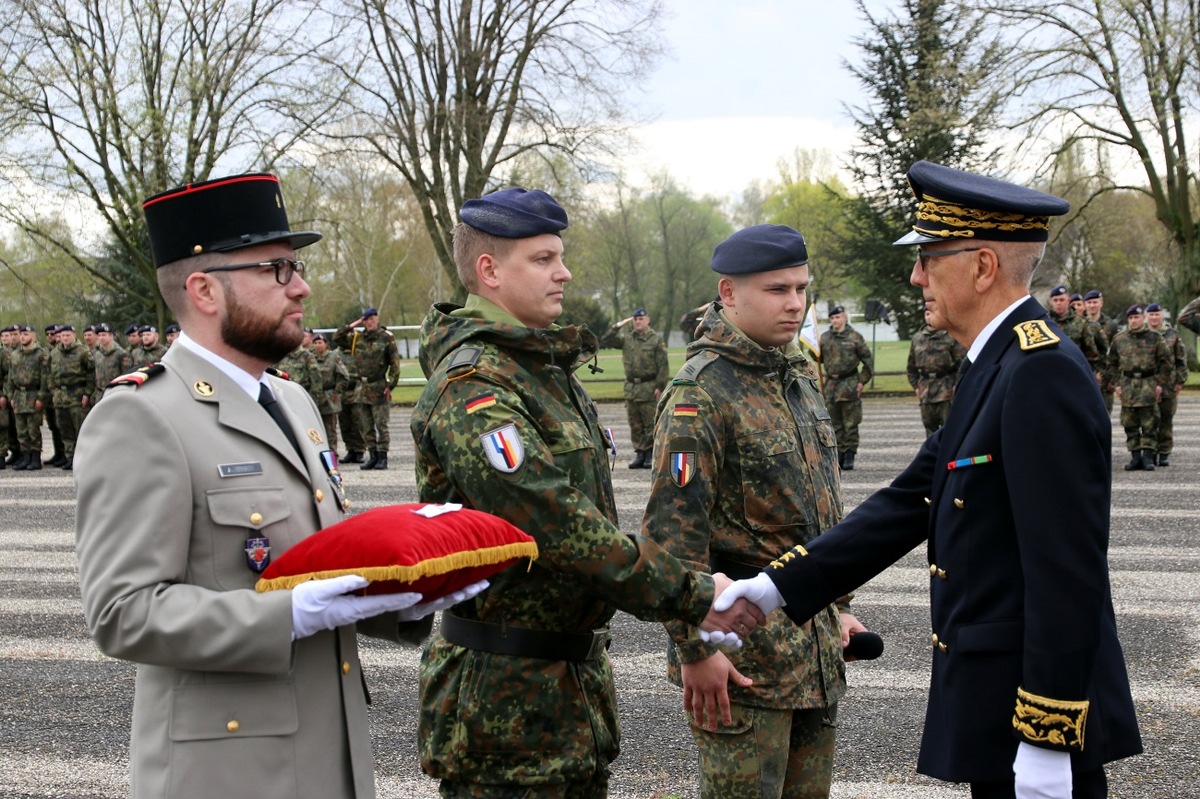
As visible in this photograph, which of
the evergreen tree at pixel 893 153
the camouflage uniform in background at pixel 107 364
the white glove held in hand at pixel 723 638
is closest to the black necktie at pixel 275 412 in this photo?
the white glove held in hand at pixel 723 638

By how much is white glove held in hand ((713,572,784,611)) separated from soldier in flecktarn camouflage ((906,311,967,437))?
1275cm

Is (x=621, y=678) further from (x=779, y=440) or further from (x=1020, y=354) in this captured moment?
(x=1020, y=354)

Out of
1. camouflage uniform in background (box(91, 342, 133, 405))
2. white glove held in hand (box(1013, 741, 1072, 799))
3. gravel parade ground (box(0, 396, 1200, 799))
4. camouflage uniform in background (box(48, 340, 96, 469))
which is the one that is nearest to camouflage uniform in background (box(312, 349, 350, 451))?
camouflage uniform in background (box(91, 342, 133, 405))

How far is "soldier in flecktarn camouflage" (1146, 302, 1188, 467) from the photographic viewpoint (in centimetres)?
1492

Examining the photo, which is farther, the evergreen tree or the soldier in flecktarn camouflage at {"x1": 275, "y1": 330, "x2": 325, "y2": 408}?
the evergreen tree

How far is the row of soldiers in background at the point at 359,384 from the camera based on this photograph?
1744 centimetres

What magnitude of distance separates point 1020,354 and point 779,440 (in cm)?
119

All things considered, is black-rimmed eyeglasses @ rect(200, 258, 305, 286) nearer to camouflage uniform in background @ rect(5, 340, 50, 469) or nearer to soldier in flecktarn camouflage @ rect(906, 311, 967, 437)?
soldier in flecktarn camouflage @ rect(906, 311, 967, 437)

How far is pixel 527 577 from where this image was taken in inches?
118

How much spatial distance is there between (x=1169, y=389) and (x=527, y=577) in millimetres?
14326

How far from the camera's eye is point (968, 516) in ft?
9.07

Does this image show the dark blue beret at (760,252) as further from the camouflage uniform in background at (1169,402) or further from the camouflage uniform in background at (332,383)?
the camouflage uniform in background at (332,383)

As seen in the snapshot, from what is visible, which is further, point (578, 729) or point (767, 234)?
point (767, 234)

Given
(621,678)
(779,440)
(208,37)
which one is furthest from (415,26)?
(779,440)
